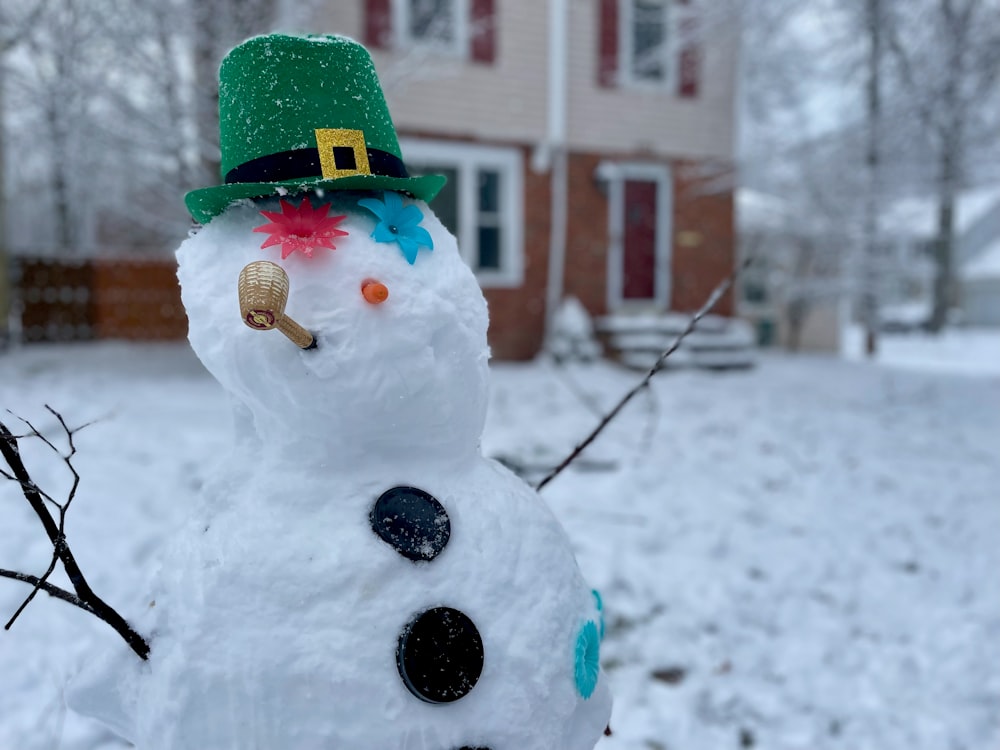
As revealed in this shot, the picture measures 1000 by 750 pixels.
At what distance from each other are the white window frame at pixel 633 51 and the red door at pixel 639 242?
1.26 meters

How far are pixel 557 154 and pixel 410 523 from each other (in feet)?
29.2

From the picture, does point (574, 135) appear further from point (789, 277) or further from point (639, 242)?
point (789, 277)

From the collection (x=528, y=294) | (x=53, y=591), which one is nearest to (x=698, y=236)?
(x=528, y=294)

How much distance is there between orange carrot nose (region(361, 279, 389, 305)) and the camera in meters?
1.26

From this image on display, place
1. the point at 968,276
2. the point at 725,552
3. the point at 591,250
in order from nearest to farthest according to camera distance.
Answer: the point at 725,552 → the point at 591,250 → the point at 968,276

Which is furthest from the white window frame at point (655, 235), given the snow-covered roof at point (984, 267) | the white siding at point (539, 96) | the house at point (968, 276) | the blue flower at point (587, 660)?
the snow-covered roof at point (984, 267)

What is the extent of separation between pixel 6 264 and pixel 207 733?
33.3 ft

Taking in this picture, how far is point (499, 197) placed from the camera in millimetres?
9680

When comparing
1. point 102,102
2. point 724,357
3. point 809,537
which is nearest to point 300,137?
point 809,537

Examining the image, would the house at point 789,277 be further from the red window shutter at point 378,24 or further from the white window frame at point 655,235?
the red window shutter at point 378,24

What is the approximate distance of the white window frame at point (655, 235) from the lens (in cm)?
1019

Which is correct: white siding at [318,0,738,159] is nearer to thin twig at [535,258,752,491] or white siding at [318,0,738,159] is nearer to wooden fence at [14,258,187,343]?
wooden fence at [14,258,187,343]

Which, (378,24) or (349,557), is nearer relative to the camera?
(349,557)

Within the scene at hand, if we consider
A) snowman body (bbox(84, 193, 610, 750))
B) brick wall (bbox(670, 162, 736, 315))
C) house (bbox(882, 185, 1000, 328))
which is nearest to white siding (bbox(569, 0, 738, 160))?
brick wall (bbox(670, 162, 736, 315))
